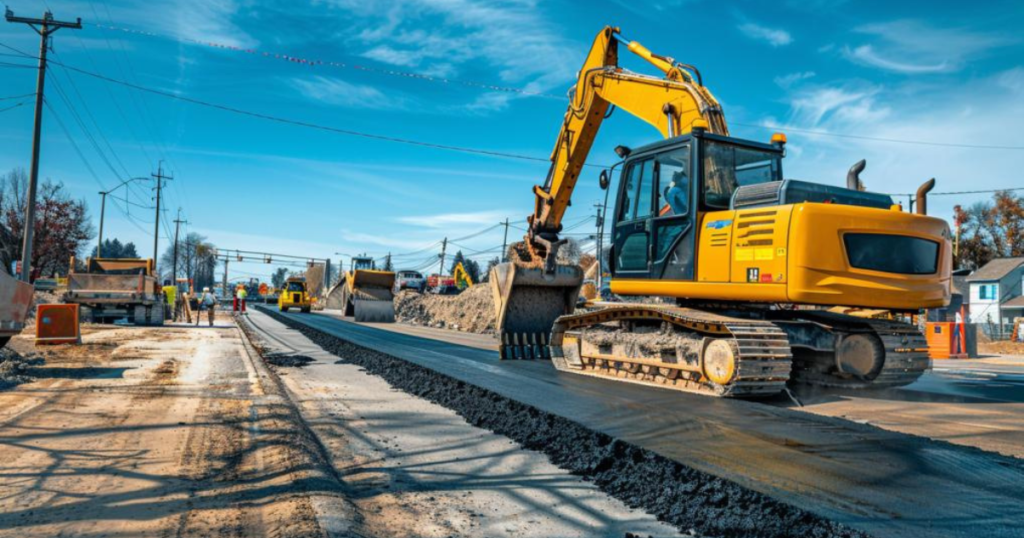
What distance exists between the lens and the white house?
153 ft

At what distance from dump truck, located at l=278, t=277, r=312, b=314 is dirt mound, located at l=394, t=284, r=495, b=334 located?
7949mm

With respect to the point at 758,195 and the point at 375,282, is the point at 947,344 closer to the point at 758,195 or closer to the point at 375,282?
the point at 758,195

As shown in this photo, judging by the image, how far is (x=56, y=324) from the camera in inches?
554

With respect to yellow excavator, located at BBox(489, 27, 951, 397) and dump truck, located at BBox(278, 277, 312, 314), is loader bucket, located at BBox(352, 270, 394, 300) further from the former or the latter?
yellow excavator, located at BBox(489, 27, 951, 397)

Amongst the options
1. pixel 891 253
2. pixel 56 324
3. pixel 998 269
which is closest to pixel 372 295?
pixel 56 324

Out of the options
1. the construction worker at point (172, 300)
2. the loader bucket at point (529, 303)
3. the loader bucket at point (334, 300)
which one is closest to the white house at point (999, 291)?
the loader bucket at point (529, 303)

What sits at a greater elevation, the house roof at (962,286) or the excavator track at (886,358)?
the house roof at (962,286)

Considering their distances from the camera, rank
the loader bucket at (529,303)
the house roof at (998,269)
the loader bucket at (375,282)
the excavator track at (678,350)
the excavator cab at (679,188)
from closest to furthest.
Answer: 1. the excavator track at (678,350)
2. the excavator cab at (679,188)
3. the loader bucket at (529,303)
4. the loader bucket at (375,282)
5. the house roof at (998,269)

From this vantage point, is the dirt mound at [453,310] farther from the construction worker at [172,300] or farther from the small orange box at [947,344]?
the small orange box at [947,344]

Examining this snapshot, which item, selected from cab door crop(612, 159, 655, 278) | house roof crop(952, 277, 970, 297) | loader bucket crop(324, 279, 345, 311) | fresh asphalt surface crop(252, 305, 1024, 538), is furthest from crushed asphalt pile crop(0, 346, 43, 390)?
house roof crop(952, 277, 970, 297)

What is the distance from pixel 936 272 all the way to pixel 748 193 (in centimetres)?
231

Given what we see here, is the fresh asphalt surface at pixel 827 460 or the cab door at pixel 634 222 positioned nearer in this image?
the fresh asphalt surface at pixel 827 460

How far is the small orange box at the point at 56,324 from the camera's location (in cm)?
1385

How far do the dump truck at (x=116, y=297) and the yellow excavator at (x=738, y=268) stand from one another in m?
18.5
